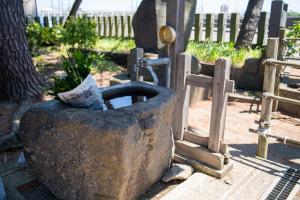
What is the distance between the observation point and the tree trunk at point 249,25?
25.0 feet

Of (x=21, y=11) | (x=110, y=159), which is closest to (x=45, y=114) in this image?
(x=110, y=159)

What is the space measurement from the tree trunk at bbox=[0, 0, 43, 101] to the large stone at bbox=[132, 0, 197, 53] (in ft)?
8.33

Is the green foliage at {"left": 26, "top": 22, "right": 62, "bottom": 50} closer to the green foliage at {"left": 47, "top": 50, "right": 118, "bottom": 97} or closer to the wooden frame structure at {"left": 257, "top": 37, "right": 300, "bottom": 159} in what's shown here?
the green foliage at {"left": 47, "top": 50, "right": 118, "bottom": 97}

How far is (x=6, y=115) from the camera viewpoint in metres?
4.07

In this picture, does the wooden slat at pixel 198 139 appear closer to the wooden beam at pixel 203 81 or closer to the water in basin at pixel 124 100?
the wooden beam at pixel 203 81

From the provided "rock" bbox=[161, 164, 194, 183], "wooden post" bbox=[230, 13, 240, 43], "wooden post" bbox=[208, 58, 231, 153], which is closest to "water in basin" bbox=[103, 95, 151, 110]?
"wooden post" bbox=[208, 58, 231, 153]

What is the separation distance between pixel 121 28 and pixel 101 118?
9.97m

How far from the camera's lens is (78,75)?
223cm

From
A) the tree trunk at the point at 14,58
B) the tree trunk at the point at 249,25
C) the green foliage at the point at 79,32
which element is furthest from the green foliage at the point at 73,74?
the tree trunk at the point at 249,25

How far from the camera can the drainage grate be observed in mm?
2504

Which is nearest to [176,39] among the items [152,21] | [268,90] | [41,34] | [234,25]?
[268,90]

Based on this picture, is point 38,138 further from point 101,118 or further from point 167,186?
point 167,186

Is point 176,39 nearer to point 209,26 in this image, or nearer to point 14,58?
point 14,58

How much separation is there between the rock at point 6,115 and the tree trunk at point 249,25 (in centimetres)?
576
